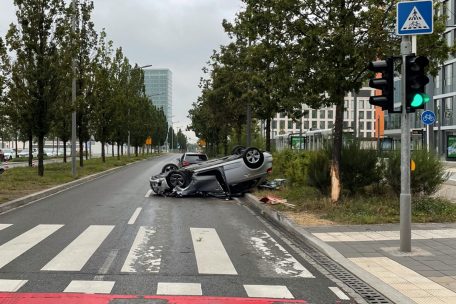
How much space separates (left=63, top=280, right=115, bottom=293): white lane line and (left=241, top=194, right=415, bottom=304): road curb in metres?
3.18

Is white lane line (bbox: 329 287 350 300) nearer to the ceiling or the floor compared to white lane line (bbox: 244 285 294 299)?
nearer to the floor

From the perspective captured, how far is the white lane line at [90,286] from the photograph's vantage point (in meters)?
5.96

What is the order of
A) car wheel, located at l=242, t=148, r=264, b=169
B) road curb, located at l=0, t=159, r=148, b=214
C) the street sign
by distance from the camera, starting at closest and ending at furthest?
road curb, located at l=0, t=159, r=148, b=214
car wheel, located at l=242, t=148, r=264, b=169
the street sign

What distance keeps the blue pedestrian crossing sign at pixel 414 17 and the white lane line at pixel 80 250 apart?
595 cm

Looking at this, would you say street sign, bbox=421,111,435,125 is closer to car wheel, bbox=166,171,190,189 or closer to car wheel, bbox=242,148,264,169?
car wheel, bbox=242,148,264,169

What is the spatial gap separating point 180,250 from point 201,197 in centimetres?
920

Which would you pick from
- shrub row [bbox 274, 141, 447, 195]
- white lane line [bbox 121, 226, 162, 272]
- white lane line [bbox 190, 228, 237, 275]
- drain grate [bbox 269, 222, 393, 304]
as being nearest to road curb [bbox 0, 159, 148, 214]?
white lane line [bbox 121, 226, 162, 272]

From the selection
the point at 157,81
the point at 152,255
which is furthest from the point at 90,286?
the point at 157,81

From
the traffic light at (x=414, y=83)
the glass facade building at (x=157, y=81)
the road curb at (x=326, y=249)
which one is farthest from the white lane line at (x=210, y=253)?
the glass facade building at (x=157, y=81)

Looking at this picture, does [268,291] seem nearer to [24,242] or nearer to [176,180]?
[24,242]

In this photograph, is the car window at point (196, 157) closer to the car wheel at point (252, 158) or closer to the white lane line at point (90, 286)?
the car wheel at point (252, 158)

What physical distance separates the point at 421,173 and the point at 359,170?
156cm

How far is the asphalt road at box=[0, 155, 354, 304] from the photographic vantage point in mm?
6207

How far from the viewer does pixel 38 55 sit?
2309cm
